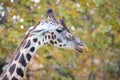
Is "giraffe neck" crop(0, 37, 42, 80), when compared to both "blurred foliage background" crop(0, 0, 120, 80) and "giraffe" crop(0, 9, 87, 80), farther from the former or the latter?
"blurred foliage background" crop(0, 0, 120, 80)

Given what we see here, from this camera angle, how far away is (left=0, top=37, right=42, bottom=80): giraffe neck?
4.94 metres

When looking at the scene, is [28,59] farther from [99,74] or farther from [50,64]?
[99,74]

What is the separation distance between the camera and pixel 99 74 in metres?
12.6

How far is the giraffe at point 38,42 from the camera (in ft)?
16.2

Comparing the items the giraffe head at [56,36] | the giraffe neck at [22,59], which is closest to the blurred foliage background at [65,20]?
the giraffe head at [56,36]

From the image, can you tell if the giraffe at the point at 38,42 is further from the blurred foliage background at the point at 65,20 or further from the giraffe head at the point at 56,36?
the blurred foliage background at the point at 65,20

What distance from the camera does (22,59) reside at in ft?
16.3

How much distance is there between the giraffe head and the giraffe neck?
0.08 metres

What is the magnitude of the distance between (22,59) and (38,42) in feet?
0.92

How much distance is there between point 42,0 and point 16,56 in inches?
112

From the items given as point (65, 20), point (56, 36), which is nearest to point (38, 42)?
point (56, 36)

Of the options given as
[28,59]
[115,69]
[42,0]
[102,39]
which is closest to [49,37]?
[28,59]

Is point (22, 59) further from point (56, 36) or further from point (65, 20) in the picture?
point (65, 20)

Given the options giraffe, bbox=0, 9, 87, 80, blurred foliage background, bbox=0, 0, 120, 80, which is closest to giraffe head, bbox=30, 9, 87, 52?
giraffe, bbox=0, 9, 87, 80
